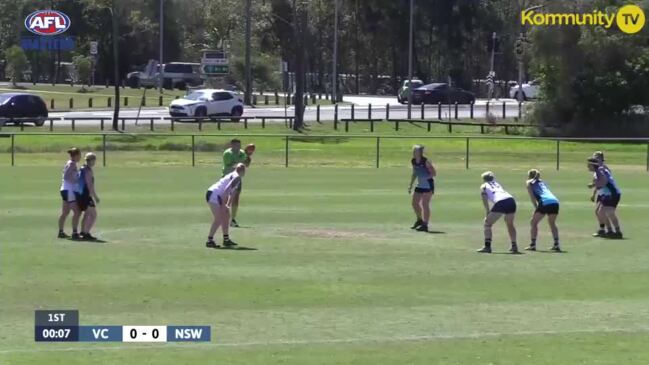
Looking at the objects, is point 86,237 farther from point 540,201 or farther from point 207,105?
point 207,105

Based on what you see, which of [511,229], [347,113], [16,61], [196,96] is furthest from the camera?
[16,61]

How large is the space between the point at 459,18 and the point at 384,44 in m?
7.06

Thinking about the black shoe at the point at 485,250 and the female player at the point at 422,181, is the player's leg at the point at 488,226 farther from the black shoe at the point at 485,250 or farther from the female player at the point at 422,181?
the female player at the point at 422,181

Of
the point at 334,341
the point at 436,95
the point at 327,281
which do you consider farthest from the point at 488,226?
the point at 436,95

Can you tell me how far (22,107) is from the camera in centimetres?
6019

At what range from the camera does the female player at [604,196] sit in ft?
78.2

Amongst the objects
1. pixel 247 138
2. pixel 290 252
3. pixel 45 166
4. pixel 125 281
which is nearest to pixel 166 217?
pixel 290 252

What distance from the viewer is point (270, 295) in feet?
55.6

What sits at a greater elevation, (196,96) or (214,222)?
(196,96)

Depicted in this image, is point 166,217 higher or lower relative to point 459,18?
lower

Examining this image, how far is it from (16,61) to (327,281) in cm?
8360

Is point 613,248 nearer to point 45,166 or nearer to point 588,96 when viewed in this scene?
point 45,166

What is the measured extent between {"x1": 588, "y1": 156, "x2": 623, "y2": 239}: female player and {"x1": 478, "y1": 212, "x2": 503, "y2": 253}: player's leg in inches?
125

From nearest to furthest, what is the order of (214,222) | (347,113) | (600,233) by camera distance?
(214,222) → (600,233) → (347,113)
